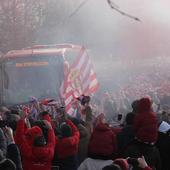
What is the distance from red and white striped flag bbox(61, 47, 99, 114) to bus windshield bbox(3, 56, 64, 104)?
19.1 inches

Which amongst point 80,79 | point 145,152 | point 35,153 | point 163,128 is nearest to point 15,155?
A: point 35,153

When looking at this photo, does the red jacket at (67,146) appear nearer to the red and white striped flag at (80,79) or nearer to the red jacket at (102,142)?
the red jacket at (102,142)

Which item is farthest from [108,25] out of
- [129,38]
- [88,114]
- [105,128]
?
[105,128]

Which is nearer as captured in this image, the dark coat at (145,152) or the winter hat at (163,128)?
the dark coat at (145,152)

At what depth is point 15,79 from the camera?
13.2 meters

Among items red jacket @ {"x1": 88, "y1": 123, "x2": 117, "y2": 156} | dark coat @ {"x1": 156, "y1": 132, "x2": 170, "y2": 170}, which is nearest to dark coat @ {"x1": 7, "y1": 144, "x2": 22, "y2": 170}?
red jacket @ {"x1": 88, "y1": 123, "x2": 117, "y2": 156}

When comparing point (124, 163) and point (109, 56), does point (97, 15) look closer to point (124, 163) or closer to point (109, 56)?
point (109, 56)

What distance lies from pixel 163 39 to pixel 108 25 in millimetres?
2559

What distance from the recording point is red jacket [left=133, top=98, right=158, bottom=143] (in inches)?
231

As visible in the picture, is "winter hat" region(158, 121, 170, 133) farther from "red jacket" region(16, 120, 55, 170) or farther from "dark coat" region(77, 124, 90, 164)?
"red jacket" region(16, 120, 55, 170)

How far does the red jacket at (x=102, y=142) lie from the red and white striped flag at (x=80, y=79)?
16.0 ft

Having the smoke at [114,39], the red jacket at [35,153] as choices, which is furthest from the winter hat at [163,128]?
the smoke at [114,39]

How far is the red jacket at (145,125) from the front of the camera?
19.2 feet

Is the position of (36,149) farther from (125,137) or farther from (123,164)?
(123,164)
